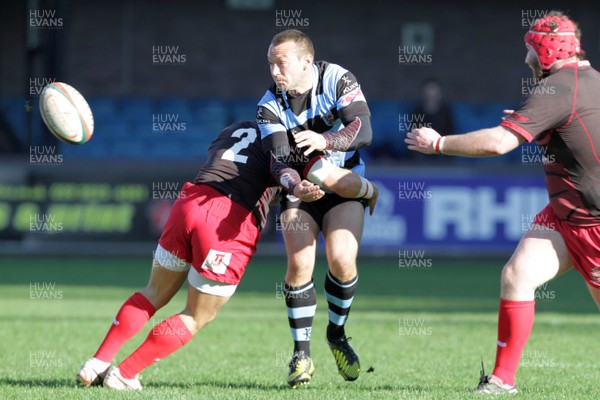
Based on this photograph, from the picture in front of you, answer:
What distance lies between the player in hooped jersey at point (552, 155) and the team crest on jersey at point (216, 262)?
1223mm

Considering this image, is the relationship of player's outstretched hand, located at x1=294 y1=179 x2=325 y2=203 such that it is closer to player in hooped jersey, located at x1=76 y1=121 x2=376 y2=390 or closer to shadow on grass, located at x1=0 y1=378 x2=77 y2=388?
player in hooped jersey, located at x1=76 y1=121 x2=376 y2=390

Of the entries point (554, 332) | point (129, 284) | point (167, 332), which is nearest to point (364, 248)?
point (129, 284)

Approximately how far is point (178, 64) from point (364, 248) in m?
10.4

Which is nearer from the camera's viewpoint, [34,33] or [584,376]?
[584,376]

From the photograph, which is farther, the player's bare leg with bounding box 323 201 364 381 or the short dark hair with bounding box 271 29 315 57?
the player's bare leg with bounding box 323 201 364 381

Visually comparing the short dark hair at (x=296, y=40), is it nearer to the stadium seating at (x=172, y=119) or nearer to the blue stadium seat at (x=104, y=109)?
the stadium seating at (x=172, y=119)

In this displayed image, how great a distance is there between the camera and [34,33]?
22.3 meters

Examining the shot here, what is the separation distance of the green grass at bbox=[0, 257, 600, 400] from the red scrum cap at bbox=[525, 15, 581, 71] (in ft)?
6.09

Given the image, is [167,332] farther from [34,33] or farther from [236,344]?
[34,33]

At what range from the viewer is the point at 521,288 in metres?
6.12

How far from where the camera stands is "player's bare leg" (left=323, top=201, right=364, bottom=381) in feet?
22.1

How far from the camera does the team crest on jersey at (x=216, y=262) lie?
617 centimetres

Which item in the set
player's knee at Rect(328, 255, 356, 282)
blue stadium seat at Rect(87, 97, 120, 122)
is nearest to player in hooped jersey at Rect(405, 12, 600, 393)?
player's knee at Rect(328, 255, 356, 282)

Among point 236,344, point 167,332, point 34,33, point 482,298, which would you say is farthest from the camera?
point 34,33
